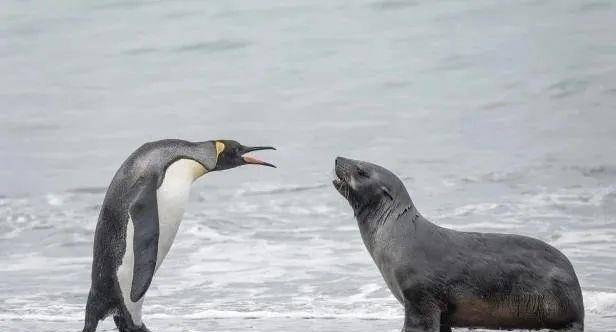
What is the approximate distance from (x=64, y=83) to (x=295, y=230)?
11242 mm

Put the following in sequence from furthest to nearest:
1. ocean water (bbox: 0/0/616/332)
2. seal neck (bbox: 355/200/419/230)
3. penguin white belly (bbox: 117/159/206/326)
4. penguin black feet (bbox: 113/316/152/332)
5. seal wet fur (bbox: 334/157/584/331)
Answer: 1. ocean water (bbox: 0/0/616/332)
2. penguin white belly (bbox: 117/159/206/326)
3. penguin black feet (bbox: 113/316/152/332)
4. seal neck (bbox: 355/200/419/230)
5. seal wet fur (bbox: 334/157/584/331)

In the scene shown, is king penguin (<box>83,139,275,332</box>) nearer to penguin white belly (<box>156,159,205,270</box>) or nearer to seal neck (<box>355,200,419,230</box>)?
penguin white belly (<box>156,159,205,270</box>)

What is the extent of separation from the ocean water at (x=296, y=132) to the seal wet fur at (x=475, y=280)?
66cm

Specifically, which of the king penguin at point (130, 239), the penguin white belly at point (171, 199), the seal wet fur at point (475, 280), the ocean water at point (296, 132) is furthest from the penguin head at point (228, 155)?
the seal wet fur at point (475, 280)

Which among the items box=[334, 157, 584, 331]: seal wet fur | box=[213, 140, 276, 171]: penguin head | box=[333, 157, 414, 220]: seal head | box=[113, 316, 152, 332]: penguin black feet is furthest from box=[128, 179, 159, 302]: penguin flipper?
box=[334, 157, 584, 331]: seal wet fur

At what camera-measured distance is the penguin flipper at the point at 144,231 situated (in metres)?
5.10

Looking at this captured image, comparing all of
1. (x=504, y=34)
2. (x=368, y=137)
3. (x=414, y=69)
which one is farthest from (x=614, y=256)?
(x=504, y=34)

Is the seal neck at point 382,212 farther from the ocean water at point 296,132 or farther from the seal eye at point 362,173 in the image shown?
the ocean water at point 296,132

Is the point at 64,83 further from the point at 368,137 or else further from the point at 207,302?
the point at 207,302

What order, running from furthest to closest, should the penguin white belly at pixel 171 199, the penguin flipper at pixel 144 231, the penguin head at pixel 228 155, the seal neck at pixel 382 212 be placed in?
the penguin head at pixel 228 155 < the penguin white belly at pixel 171 199 < the penguin flipper at pixel 144 231 < the seal neck at pixel 382 212

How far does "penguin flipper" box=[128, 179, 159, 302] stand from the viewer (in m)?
5.10

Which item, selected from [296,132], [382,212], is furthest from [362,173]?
[296,132]

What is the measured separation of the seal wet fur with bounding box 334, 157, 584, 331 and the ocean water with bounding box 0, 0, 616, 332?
0.66 meters

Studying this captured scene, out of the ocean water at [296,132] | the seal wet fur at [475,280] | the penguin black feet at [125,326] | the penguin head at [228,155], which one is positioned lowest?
the ocean water at [296,132]
